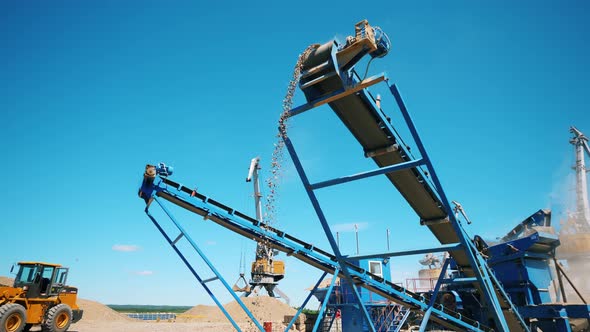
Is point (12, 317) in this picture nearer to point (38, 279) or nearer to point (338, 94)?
point (38, 279)

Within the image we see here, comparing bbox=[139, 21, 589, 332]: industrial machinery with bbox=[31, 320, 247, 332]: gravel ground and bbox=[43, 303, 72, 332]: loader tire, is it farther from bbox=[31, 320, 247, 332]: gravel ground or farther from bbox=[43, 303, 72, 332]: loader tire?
bbox=[31, 320, 247, 332]: gravel ground

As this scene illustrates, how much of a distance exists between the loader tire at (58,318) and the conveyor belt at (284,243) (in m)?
9.59

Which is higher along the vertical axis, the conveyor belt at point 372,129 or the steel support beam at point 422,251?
the conveyor belt at point 372,129

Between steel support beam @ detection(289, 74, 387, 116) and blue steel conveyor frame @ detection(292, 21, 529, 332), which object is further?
blue steel conveyor frame @ detection(292, 21, 529, 332)

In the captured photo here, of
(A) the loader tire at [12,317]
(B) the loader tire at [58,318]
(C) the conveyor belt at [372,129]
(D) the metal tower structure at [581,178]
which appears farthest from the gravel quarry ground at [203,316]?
(D) the metal tower structure at [581,178]

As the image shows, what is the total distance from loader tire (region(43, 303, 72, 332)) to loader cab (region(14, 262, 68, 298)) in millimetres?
752

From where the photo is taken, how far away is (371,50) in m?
6.04

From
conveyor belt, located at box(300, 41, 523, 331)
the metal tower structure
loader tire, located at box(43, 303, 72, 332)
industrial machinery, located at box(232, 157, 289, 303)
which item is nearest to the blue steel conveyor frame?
conveyor belt, located at box(300, 41, 523, 331)

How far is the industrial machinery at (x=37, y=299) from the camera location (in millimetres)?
13531

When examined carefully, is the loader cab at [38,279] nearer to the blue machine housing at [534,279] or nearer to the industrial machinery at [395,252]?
the industrial machinery at [395,252]

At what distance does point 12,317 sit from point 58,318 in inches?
93.4

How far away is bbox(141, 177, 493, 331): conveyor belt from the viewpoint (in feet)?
32.7

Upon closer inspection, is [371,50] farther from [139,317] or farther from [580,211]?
[580,211]

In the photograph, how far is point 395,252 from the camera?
818 centimetres
